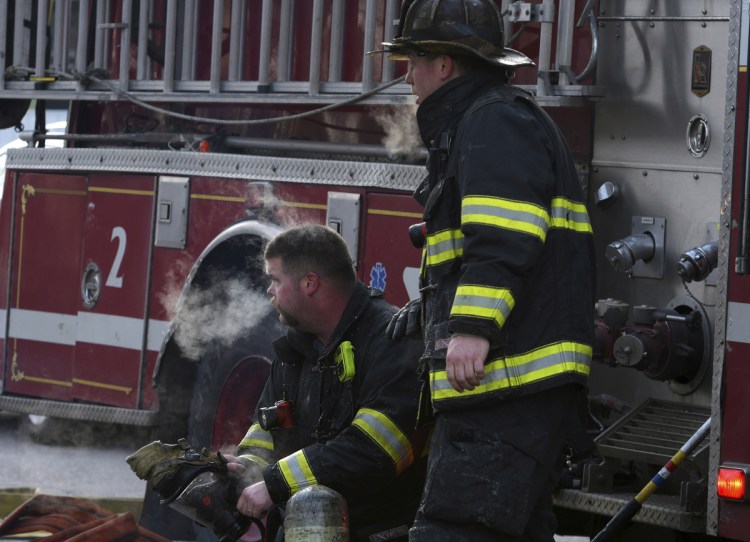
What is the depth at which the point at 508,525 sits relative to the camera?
3307mm

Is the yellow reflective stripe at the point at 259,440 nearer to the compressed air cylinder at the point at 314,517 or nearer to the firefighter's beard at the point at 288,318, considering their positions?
the firefighter's beard at the point at 288,318

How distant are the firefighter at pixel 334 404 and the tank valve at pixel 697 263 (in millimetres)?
838

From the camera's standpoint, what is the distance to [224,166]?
5816mm

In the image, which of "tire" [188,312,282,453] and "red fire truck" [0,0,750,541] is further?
"tire" [188,312,282,453]

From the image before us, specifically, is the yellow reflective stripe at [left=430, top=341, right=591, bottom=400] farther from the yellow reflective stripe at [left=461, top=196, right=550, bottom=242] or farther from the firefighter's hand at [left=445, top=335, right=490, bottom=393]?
the yellow reflective stripe at [left=461, top=196, right=550, bottom=242]

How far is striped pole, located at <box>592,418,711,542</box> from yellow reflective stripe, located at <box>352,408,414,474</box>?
0.67 metres

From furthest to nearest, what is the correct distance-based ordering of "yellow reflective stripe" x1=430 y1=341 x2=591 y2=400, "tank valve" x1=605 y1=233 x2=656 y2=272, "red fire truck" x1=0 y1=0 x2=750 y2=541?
"tank valve" x1=605 y1=233 x2=656 y2=272
"red fire truck" x1=0 y1=0 x2=750 y2=541
"yellow reflective stripe" x1=430 y1=341 x2=591 y2=400

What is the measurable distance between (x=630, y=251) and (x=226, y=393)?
1971 mm

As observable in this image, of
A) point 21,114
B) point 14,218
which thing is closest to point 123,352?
point 14,218

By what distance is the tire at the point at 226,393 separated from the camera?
570 cm

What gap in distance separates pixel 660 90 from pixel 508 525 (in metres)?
1.76

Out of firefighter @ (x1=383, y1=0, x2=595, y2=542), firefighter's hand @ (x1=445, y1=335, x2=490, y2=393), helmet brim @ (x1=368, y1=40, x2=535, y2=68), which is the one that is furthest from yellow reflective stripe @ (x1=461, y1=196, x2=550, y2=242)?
helmet brim @ (x1=368, y1=40, x2=535, y2=68)

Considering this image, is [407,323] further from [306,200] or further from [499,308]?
[306,200]

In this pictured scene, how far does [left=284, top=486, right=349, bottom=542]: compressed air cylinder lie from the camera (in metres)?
3.61
